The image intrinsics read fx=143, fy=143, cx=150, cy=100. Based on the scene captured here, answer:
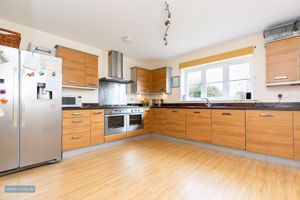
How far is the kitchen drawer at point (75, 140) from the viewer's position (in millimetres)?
2383

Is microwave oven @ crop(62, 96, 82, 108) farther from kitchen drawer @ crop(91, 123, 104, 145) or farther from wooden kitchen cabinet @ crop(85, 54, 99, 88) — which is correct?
kitchen drawer @ crop(91, 123, 104, 145)

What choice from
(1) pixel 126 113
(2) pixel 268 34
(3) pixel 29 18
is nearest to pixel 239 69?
(2) pixel 268 34

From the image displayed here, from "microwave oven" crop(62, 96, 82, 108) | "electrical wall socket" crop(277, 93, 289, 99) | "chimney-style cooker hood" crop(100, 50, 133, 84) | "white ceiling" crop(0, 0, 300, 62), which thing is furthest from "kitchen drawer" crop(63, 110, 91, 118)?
"electrical wall socket" crop(277, 93, 289, 99)

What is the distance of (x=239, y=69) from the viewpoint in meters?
3.16

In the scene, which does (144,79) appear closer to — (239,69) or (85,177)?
(239,69)

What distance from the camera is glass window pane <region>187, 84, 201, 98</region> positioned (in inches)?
150

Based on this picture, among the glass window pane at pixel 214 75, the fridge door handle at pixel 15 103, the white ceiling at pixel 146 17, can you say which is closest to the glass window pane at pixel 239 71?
the glass window pane at pixel 214 75

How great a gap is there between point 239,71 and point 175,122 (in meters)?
1.81

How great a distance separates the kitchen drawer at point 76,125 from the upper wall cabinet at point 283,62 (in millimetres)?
3362

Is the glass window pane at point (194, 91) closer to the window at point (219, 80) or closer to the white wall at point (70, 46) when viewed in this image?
the window at point (219, 80)

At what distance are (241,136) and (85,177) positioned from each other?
2.49 m

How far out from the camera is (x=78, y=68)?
9.52 ft

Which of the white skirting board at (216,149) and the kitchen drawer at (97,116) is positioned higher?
the kitchen drawer at (97,116)

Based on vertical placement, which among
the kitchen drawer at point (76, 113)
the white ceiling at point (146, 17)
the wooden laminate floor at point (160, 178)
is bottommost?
the wooden laminate floor at point (160, 178)
